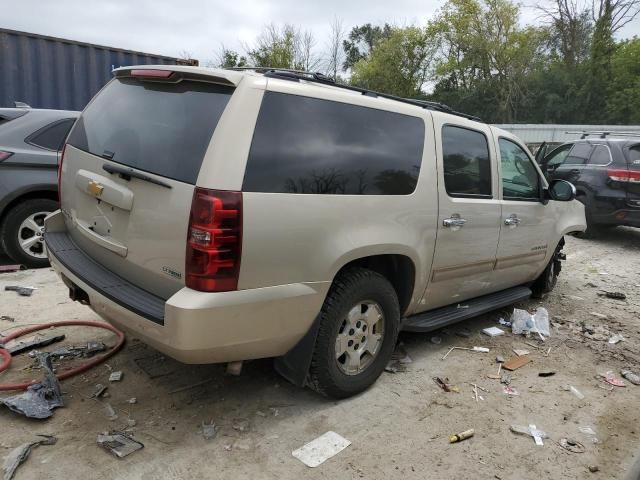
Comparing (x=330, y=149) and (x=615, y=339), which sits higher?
(x=330, y=149)

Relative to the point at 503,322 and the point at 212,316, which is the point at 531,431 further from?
the point at 212,316

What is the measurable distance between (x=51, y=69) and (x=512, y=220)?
25.8 ft

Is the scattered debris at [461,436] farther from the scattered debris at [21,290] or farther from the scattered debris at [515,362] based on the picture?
the scattered debris at [21,290]

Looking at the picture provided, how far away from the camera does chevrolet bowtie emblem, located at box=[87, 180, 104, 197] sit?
2.91 meters

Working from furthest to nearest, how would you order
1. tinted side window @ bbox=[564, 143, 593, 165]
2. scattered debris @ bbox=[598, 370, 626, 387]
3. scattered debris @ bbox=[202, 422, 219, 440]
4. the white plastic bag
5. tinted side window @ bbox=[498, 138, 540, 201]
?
tinted side window @ bbox=[564, 143, 593, 165] < the white plastic bag < tinted side window @ bbox=[498, 138, 540, 201] < scattered debris @ bbox=[598, 370, 626, 387] < scattered debris @ bbox=[202, 422, 219, 440]

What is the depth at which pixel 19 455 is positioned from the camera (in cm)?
256

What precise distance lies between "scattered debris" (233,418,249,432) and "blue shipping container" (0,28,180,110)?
6.99 metres

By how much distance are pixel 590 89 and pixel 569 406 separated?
39971mm

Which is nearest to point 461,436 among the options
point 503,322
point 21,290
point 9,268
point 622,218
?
point 503,322

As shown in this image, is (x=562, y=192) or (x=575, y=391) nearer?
(x=575, y=391)

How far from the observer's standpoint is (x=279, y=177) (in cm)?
262

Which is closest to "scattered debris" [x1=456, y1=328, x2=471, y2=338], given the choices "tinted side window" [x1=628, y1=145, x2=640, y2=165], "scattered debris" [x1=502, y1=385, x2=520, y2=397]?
"scattered debris" [x1=502, y1=385, x2=520, y2=397]

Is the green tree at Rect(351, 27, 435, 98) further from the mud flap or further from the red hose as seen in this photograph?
the mud flap

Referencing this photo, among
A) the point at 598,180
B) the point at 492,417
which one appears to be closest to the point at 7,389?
the point at 492,417
